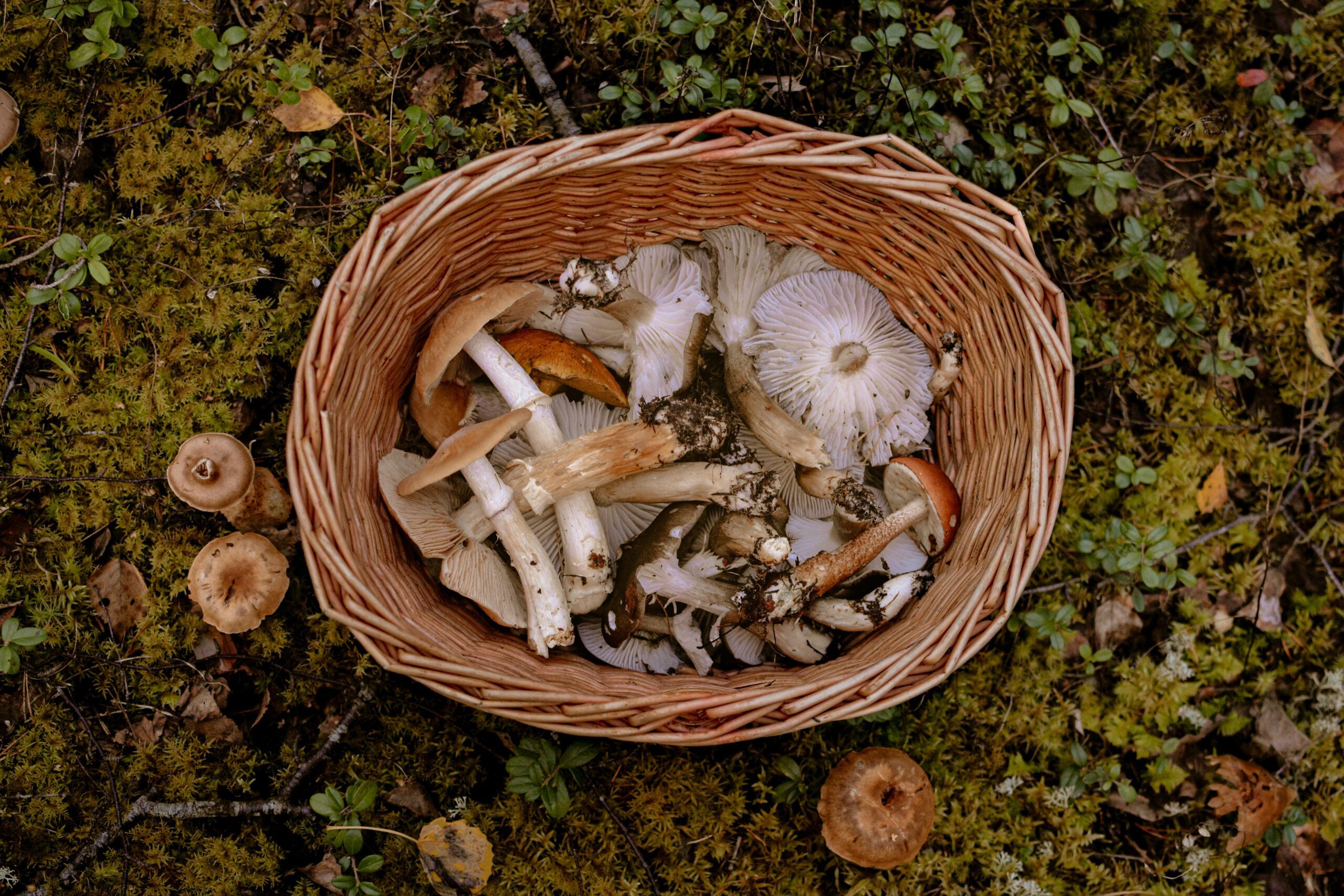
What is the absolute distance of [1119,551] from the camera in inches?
128

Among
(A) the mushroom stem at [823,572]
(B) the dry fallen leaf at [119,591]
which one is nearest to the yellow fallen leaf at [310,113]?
(B) the dry fallen leaf at [119,591]

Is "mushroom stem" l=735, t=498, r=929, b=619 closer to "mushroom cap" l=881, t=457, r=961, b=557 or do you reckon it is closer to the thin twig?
"mushroom cap" l=881, t=457, r=961, b=557

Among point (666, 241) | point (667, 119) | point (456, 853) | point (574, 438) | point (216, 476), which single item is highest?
point (667, 119)

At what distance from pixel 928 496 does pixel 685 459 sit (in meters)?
0.85

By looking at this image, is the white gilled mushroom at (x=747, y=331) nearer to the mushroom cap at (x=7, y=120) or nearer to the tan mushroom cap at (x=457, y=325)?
the tan mushroom cap at (x=457, y=325)

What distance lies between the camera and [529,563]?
9.15 ft

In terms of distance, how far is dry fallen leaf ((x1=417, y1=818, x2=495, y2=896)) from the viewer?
2.75 m

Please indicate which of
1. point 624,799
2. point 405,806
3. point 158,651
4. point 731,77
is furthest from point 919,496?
point 158,651

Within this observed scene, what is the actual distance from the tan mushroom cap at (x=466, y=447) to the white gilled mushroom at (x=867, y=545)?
95 centimetres

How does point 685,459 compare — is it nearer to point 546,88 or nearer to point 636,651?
point 636,651

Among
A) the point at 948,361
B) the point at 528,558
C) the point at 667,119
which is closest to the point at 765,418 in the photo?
the point at 948,361

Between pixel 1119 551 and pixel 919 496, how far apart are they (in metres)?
0.92

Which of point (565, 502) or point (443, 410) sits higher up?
point (443, 410)

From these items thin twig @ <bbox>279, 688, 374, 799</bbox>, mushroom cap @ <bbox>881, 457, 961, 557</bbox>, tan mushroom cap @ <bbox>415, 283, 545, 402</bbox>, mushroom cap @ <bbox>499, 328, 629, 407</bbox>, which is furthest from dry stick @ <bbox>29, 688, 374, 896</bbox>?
mushroom cap @ <bbox>881, 457, 961, 557</bbox>
